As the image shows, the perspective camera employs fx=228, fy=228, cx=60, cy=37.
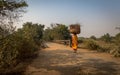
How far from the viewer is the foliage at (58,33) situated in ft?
157

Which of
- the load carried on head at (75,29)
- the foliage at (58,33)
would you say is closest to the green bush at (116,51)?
the load carried on head at (75,29)

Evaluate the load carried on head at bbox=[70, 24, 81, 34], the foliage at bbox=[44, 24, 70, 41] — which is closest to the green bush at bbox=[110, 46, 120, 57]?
the load carried on head at bbox=[70, 24, 81, 34]

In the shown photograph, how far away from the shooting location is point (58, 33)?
48594 mm

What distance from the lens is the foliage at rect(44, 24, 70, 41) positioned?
4779 centimetres

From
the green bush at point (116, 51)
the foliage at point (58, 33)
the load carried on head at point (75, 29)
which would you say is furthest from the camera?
the foliage at point (58, 33)

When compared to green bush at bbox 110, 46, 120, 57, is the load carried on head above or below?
above

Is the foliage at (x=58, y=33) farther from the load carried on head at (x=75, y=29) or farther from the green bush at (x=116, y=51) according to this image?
the load carried on head at (x=75, y=29)

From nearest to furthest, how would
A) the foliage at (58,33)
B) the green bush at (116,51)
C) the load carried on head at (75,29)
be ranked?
the load carried on head at (75,29) < the green bush at (116,51) < the foliage at (58,33)

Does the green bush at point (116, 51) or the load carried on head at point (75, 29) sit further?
the green bush at point (116, 51)

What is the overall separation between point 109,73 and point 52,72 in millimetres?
3349

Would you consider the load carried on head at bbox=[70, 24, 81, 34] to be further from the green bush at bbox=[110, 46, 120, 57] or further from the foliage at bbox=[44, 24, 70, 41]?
the foliage at bbox=[44, 24, 70, 41]

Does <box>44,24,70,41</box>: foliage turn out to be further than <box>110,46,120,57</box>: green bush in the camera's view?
Yes

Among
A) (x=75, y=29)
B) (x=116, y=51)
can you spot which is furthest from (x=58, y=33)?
(x=75, y=29)

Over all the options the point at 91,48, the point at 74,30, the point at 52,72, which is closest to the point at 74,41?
the point at 74,30
